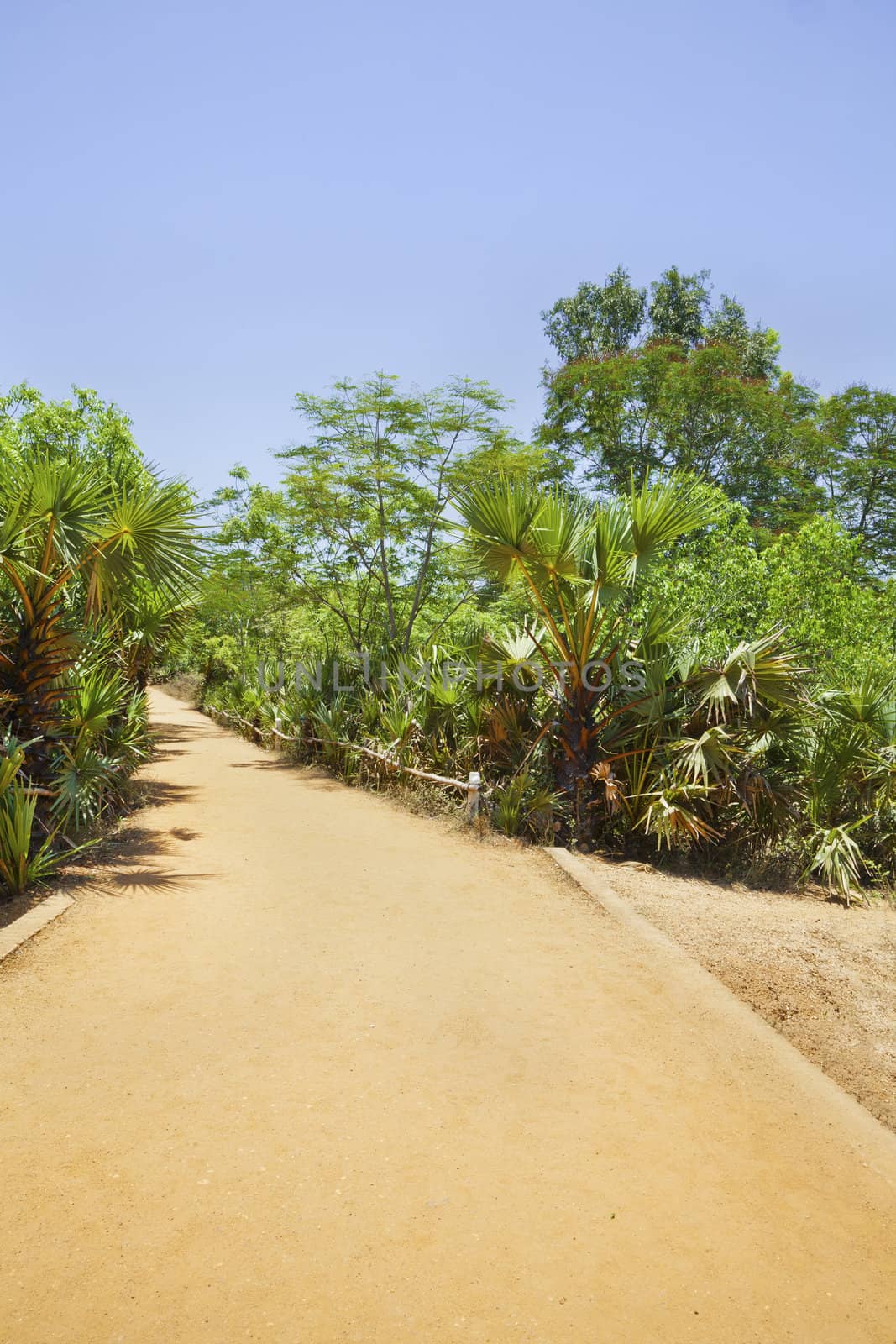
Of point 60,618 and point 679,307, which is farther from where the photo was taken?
point 679,307

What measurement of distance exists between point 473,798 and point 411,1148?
563cm

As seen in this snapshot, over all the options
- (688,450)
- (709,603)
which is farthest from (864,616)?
(688,450)

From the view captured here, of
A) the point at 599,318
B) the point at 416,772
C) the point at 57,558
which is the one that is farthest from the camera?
the point at 599,318

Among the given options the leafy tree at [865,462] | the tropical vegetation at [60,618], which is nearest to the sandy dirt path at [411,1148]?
the tropical vegetation at [60,618]

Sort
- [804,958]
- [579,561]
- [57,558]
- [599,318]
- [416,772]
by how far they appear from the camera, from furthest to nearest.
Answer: [599,318]
[416,772]
[579,561]
[57,558]
[804,958]

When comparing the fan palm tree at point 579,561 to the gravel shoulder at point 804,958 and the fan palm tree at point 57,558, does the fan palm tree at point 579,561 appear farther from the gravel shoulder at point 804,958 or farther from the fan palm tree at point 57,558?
the fan palm tree at point 57,558

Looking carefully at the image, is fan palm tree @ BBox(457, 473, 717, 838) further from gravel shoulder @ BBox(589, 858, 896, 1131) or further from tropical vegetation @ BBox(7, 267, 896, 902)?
gravel shoulder @ BBox(589, 858, 896, 1131)

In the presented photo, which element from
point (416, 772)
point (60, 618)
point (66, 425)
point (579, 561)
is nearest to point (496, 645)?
point (579, 561)

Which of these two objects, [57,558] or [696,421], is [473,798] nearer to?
[57,558]

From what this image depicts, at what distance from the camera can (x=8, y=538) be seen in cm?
614

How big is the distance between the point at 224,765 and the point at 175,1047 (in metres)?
11.1

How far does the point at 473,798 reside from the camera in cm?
866

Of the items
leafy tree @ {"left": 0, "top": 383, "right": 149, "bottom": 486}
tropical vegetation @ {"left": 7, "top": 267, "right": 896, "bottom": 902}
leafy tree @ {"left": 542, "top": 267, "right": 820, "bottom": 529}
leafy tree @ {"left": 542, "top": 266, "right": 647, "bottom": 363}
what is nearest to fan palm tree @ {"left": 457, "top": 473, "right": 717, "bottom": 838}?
tropical vegetation @ {"left": 7, "top": 267, "right": 896, "bottom": 902}

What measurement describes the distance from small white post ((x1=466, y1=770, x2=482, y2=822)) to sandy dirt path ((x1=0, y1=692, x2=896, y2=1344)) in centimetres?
301
